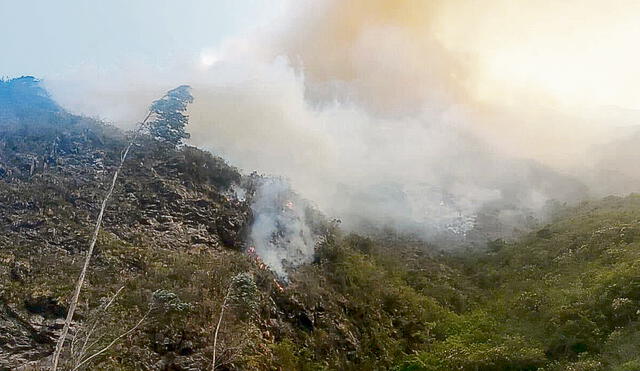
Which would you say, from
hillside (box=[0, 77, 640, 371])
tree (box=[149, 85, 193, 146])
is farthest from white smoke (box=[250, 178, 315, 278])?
tree (box=[149, 85, 193, 146])

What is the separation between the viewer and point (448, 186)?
62219 millimetres

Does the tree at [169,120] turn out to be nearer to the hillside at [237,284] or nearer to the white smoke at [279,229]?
the hillside at [237,284]

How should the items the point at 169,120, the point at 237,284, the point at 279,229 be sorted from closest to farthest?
the point at 169,120 → the point at 237,284 → the point at 279,229

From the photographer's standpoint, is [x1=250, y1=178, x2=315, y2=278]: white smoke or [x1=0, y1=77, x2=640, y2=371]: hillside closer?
[x1=0, y1=77, x2=640, y2=371]: hillside

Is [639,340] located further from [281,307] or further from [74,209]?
[74,209]

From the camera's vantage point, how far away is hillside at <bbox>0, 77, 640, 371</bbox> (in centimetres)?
2147

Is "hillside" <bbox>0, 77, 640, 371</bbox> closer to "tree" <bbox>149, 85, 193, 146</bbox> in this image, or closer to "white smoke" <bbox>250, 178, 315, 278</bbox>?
"white smoke" <bbox>250, 178, 315, 278</bbox>

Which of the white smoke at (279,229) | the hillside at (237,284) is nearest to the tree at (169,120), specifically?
the hillside at (237,284)

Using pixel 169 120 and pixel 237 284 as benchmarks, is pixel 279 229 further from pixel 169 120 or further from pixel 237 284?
pixel 169 120

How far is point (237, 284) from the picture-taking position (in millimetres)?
22281

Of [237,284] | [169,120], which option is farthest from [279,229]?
[169,120]

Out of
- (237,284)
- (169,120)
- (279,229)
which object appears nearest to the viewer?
(169,120)

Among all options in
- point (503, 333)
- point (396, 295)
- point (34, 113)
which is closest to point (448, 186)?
point (396, 295)

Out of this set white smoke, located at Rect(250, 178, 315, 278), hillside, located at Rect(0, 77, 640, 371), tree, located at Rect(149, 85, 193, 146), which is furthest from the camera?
white smoke, located at Rect(250, 178, 315, 278)
